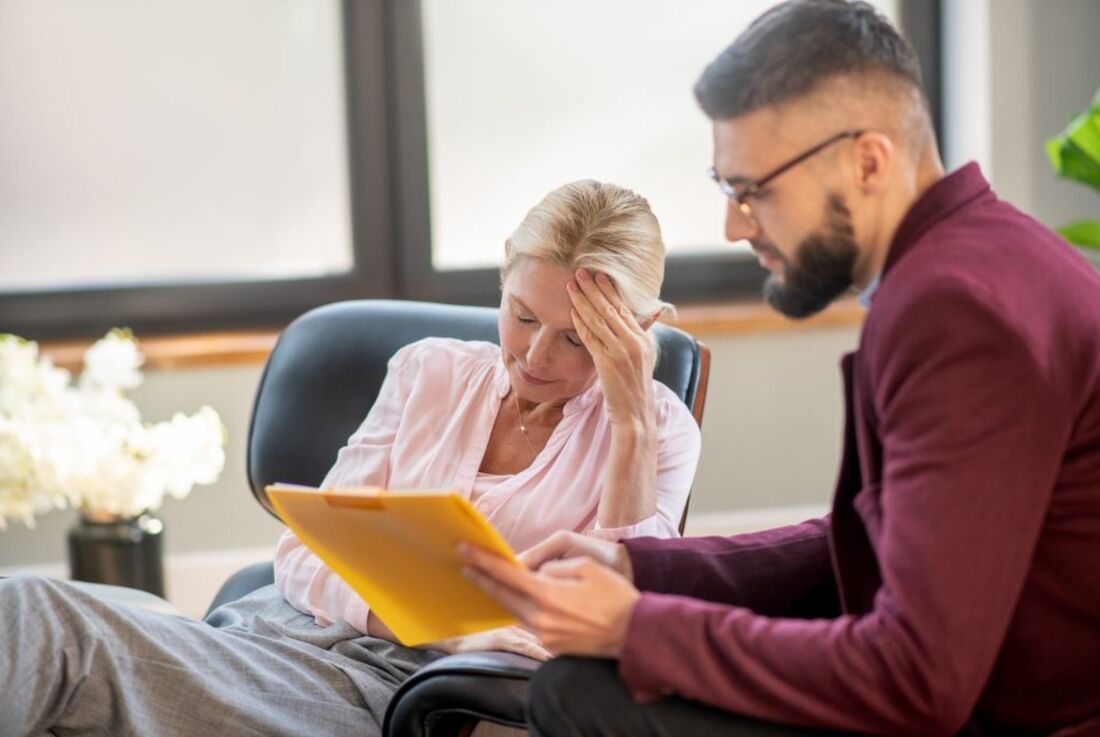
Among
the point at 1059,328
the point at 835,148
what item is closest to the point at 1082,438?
the point at 1059,328

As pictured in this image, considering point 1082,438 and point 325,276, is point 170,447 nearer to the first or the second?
point 325,276

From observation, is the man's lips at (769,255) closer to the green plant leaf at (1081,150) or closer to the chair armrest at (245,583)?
the chair armrest at (245,583)

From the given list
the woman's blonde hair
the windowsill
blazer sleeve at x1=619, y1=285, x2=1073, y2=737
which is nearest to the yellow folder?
blazer sleeve at x1=619, y1=285, x2=1073, y2=737

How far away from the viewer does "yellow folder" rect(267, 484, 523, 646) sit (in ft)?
4.72

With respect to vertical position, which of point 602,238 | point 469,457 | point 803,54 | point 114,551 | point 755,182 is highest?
point 803,54

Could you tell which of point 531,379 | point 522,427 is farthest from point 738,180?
point 522,427

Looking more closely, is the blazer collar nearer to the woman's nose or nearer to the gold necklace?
the woman's nose

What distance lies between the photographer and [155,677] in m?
1.82

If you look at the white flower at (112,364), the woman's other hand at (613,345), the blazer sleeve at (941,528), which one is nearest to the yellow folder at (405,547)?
the blazer sleeve at (941,528)

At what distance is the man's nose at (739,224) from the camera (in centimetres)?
147

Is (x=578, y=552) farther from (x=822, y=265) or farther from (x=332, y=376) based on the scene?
(x=332, y=376)

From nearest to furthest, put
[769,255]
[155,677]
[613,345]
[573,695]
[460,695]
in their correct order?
1. [573,695]
2. [769,255]
3. [460,695]
4. [155,677]
5. [613,345]

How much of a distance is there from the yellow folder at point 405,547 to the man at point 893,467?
2.2 inches

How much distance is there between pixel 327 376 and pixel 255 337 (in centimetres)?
133
